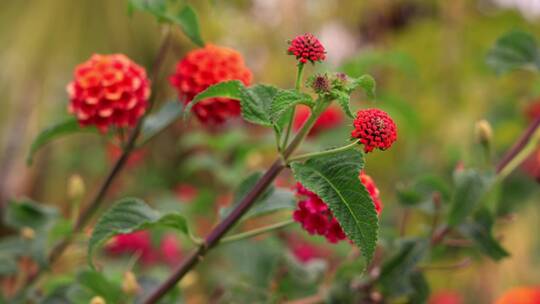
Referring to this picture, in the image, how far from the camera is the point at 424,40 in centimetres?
189

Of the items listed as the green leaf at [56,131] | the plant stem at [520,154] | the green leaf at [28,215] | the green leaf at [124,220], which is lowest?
the plant stem at [520,154]

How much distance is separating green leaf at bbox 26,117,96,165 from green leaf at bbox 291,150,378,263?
25 cm

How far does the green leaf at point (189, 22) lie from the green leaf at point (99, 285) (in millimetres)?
211

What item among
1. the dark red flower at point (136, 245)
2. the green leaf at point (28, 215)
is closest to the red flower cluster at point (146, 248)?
the dark red flower at point (136, 245)

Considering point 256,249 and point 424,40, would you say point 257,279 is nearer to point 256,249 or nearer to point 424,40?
point 256,249

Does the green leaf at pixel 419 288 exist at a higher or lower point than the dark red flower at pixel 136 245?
higher

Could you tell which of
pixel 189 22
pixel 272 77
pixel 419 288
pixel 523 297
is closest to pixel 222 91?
pixel 189 22

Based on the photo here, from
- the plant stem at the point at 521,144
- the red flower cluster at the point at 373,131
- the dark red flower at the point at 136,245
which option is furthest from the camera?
the dark red flower at the point at 136,245

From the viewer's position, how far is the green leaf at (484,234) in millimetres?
546

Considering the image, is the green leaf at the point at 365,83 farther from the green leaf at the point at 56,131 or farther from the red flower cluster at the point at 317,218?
the green leaf at the point at 56,131

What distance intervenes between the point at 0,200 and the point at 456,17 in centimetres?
A: 143

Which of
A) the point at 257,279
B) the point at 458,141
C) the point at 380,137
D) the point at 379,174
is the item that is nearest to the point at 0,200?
the point at 379,174

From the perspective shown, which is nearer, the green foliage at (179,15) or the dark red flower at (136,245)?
the green foliage at (179,15)

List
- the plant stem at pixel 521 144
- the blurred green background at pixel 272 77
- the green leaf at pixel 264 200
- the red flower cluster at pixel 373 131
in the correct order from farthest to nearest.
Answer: the blurred green background at pixel 272 77, the plant stem at pixel 521 144, the green leaf at pixel 264 200, the red flower cluster at pixel 373 131
